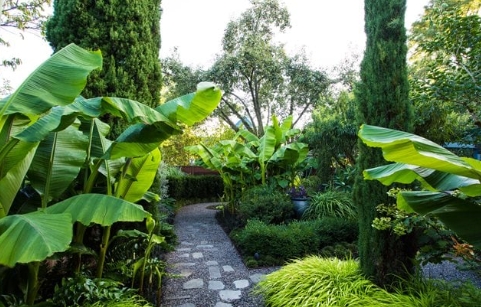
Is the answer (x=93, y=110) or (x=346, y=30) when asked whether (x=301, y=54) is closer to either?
(x=346, y=30)

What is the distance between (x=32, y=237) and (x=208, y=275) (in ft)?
11.2

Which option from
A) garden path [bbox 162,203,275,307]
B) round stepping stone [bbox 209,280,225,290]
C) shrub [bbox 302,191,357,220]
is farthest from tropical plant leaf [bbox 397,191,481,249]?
shrub [bbox 302,191,357,220]

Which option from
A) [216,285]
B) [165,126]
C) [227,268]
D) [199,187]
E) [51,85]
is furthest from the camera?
[199,187]

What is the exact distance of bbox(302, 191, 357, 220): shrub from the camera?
6.70 meters

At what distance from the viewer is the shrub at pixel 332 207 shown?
670cm

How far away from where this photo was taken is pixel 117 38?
4301mm

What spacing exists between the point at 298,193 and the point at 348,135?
1974 mm

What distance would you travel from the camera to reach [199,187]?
1405 centimetres

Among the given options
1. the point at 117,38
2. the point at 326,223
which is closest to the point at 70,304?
the point at 117,38

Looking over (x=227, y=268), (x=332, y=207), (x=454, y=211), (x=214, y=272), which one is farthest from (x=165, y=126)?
(x=332, y=207)

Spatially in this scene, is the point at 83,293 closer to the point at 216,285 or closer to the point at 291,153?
the point at 216,285

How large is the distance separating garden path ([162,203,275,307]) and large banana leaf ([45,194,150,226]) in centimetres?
171

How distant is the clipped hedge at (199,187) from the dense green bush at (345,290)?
9759 mm

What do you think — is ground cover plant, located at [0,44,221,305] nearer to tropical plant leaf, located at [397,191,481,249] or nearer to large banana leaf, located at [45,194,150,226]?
large banana leaf, located at [45,194,150,226]
